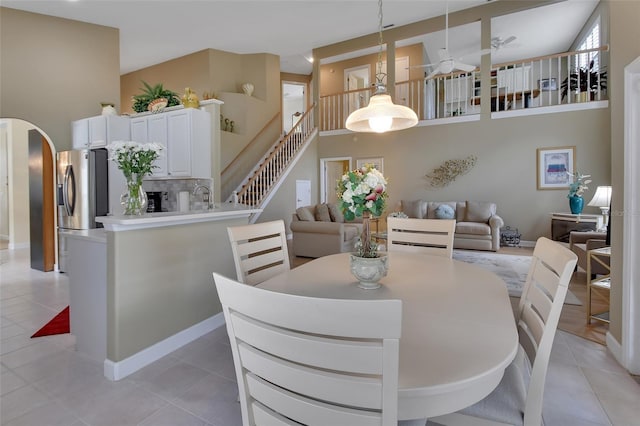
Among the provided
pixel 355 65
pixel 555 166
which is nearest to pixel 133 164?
pixel 555 166

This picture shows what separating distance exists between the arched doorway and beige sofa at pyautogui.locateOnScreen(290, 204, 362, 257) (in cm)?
376

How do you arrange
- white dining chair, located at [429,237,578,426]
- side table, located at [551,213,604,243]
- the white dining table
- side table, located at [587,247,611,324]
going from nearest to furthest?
the white dining table, white dining chair, located at [429,237,578,426], side table, located at [587,247,611,324], side table, located at [551,213,604,243]

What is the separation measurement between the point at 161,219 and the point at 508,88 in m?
9.25

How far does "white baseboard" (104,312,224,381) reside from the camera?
2006 millimetres

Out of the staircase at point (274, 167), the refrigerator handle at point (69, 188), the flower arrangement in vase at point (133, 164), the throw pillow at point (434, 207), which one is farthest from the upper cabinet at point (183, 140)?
the throw pillow at point (434, 207)

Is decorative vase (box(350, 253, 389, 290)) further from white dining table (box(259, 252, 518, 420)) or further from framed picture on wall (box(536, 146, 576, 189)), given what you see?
framed picture on wall (box(536, 146, 576, 189))

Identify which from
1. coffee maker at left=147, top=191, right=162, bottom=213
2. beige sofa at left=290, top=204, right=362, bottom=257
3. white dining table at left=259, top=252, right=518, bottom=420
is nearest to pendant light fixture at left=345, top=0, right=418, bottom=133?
white dining table at left=259, top=252, right=518, bottom=420

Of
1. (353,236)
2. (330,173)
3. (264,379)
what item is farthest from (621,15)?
(330,173)

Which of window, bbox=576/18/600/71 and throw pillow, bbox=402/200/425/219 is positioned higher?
window, bbox=576/18/600/71

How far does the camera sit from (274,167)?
7160 millimetres

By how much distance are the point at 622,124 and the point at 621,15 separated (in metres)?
0.75

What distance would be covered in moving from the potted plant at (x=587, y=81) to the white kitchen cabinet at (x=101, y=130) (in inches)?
318

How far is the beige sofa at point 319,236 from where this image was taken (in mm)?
5328

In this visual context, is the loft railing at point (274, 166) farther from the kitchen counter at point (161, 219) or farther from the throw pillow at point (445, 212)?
the throw pillow at point (445, 212)
